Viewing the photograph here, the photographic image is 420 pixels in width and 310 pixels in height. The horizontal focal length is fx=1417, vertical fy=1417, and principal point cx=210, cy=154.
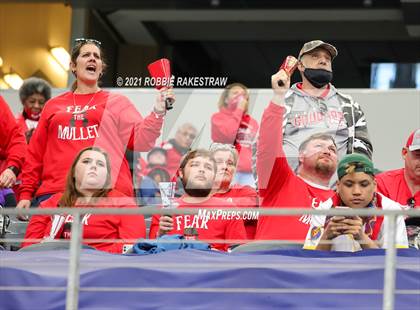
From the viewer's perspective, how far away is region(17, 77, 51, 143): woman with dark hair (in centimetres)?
842

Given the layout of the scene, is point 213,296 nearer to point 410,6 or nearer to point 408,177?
point 408,177

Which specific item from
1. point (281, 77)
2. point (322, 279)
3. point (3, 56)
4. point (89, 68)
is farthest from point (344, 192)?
point (3, 56)

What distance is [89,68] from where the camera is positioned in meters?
7.28

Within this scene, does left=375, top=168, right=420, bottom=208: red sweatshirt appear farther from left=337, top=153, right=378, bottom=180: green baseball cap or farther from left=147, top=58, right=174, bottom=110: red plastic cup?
left=147, top=58, right=174, bottom=110: red plastic cup

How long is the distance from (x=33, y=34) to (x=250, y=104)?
5516mm

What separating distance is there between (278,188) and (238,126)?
109cm

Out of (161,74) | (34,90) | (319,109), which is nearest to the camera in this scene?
(319,109)

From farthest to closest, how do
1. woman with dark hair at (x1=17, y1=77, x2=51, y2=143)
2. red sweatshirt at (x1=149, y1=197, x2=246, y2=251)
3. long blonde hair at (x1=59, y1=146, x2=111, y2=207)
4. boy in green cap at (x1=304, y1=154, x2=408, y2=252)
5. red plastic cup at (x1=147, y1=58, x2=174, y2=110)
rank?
1. woman with dark hair at (x1=17, y1=77, x2=51, y2=143)
2. red plastic cup at (x1=147, y1=58, x2=174, y2=110)
3. long blonde hair at (x1=59, y1=146, x2=111, y2=207)
4. red sweatshirt at (x1=149, y1=197, x2=246, y2=251)
5. boy in green cap at (x1=304, y1=154, x2=408, y2=252)

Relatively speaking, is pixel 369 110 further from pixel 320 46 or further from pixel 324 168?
pixel 324 168

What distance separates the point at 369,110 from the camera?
9.00 meters

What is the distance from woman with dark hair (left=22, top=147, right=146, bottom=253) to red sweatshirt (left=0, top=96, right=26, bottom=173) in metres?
0.71

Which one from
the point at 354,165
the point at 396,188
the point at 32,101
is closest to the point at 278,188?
the point at 354,165

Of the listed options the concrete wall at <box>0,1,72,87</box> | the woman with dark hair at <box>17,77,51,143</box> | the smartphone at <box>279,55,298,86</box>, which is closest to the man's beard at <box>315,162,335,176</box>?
the smartphone at <box>279,55,298,86</box>

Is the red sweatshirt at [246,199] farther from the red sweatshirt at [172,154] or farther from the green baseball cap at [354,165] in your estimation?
the red sweatshirt at [172,154]
